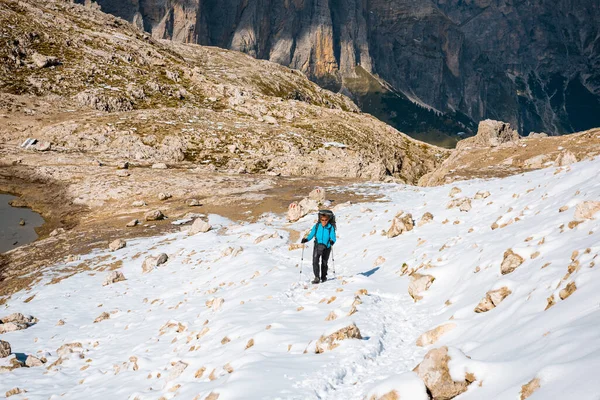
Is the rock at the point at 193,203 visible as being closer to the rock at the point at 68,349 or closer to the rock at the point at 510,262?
the rock at the point at 68,349

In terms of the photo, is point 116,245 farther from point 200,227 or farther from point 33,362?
point 33,362

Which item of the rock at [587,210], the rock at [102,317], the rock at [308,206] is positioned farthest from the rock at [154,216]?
the rock at [587,210]

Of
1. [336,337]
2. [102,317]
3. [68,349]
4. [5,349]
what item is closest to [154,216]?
[102,317]

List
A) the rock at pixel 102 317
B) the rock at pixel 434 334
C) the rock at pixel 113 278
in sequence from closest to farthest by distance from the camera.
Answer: the rock at pixel 434 334, the rock at pixel 102 317, the rock at pixel 113 278

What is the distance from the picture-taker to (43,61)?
7662 cm

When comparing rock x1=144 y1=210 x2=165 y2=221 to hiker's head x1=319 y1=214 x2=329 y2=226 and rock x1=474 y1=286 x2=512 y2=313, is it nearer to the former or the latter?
hiker's head x1=319 y1=214 x2=329 y2=226

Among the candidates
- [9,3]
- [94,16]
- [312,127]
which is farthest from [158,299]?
[94,16]

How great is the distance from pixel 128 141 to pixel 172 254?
4326 cm

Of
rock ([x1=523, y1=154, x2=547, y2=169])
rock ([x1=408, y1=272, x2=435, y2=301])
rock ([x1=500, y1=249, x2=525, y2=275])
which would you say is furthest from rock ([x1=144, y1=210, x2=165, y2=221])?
rock ([x1=523, y1=154, x2=547, y2=169])

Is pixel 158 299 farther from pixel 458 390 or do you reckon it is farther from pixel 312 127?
pixel 312 127

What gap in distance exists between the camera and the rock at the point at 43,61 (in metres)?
76.6

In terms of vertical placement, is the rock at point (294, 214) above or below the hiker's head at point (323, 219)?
below

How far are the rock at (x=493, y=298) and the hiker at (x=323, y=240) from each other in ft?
23.0

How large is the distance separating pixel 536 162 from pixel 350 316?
34252 millimetres
